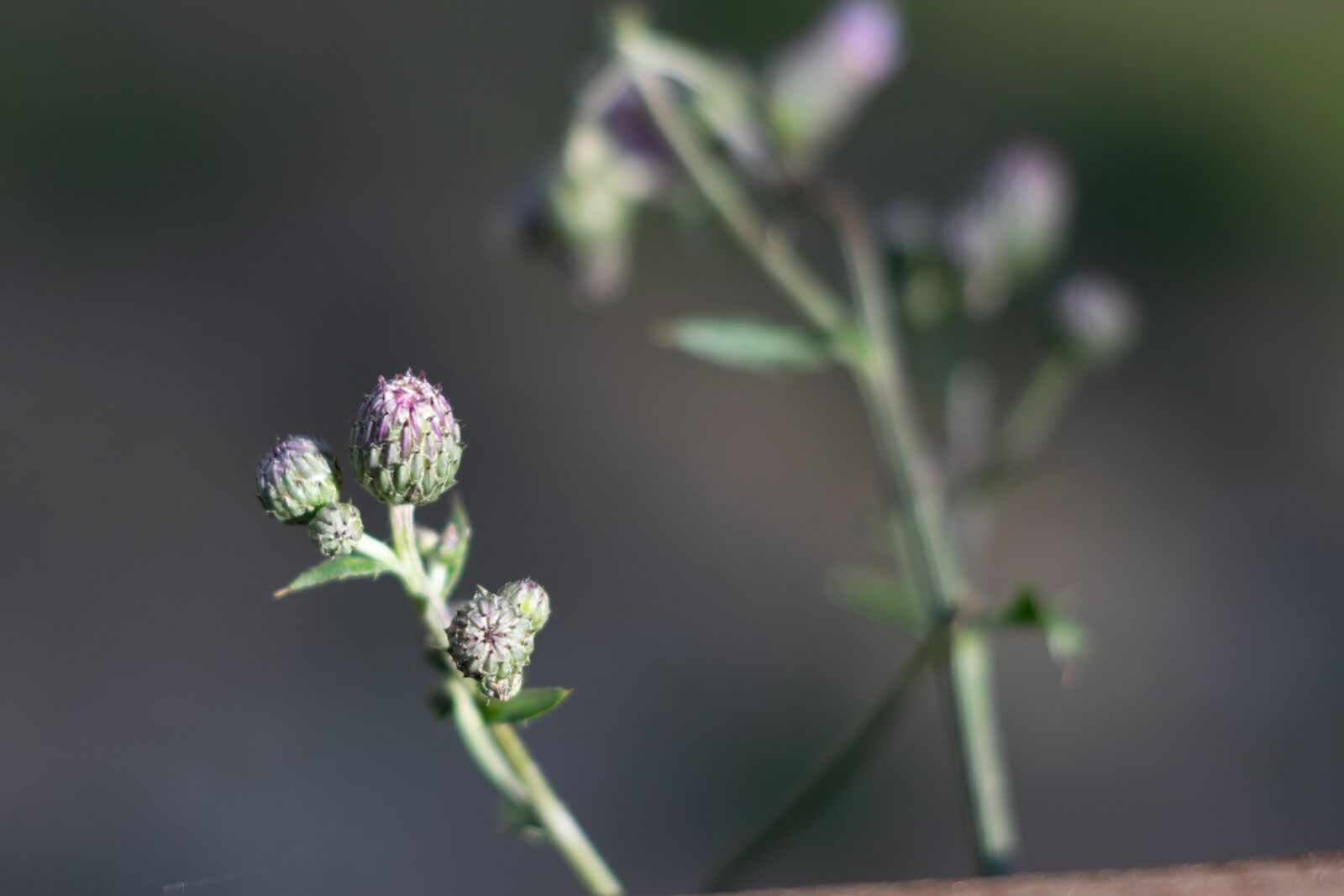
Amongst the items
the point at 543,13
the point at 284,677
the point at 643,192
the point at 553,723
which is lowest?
the point at 553,723

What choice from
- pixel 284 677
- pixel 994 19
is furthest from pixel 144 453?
pixel 994 19

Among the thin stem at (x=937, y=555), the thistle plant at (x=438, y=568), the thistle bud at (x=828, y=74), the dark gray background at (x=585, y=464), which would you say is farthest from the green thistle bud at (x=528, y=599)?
the dark gray background at (x=585, y=464)

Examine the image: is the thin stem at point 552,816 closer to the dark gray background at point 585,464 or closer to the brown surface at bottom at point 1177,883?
the brown surface at bottom at point 1177,883

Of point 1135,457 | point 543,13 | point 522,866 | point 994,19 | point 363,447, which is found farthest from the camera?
point 543,13

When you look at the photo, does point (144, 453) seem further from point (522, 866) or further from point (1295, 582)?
point (1295, 582)

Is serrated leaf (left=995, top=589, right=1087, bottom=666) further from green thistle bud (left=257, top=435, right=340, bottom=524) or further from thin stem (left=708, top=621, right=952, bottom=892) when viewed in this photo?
green thistle bud (left=257, top=435, right=340, bottom=524)

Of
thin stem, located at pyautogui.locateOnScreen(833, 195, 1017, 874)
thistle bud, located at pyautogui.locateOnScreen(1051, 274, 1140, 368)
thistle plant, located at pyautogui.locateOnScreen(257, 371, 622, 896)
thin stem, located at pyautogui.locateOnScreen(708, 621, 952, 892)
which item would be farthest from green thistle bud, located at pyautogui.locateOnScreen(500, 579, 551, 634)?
thistle bud, located at pyautogui.locateOnScreen(1051, 274, 1140, 368)
